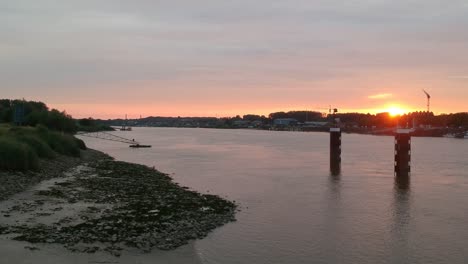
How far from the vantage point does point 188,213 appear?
713 inches

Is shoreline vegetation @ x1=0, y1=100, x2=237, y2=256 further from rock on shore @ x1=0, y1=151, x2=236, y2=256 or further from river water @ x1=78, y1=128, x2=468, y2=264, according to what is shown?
river water @ x1=78, y1=128, x2=468, y2=264

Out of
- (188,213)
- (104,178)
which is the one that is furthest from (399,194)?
(104,178)

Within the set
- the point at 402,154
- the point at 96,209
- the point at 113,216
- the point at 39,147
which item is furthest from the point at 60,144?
the point at 113,216

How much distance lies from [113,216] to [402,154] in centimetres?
3004

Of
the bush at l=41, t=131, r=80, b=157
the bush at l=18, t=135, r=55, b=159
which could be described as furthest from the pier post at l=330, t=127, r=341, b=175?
the bush at l=41, t=131, r=80, b=157

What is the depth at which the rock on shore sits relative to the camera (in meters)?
13.1

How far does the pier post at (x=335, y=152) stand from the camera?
44.6m

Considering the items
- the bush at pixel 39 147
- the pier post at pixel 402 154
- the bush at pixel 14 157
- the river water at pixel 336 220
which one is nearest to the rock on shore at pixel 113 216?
the river water at pixel 336 220

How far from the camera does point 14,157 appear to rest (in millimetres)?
25016

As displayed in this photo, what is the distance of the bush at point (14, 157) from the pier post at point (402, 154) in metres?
27.1

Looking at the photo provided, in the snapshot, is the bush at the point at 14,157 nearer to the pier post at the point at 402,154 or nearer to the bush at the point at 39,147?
the bush at the point at 39,147

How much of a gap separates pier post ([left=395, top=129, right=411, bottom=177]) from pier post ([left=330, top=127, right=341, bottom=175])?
15.9 ft

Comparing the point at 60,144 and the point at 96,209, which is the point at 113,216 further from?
the point at 60,144

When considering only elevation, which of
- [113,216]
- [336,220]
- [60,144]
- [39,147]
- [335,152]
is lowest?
[336,220]
